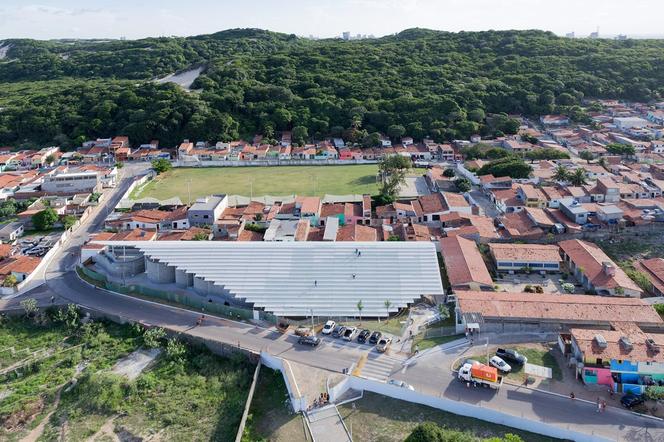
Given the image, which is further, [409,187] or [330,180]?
[330,180]

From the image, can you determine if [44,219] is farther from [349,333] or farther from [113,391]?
[349,333]

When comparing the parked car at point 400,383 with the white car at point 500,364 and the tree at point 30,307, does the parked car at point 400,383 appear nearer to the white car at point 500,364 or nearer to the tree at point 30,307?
the white car at point 500,364

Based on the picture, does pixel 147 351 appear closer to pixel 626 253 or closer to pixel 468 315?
pixel 468 315

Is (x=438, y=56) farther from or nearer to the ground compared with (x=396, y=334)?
farther from the ground

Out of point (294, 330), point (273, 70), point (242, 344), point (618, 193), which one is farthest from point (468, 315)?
point (273, 70)

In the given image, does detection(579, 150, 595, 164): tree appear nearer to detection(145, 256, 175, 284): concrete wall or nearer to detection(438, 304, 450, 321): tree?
detection(438, 304, 450, 321): tree

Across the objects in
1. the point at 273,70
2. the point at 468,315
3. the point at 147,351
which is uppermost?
the point at 273,70

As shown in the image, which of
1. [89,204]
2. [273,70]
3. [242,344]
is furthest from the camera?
[273,70]

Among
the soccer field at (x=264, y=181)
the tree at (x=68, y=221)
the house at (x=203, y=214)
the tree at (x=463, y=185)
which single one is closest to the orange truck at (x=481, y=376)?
the house at (x=203, y=214)
